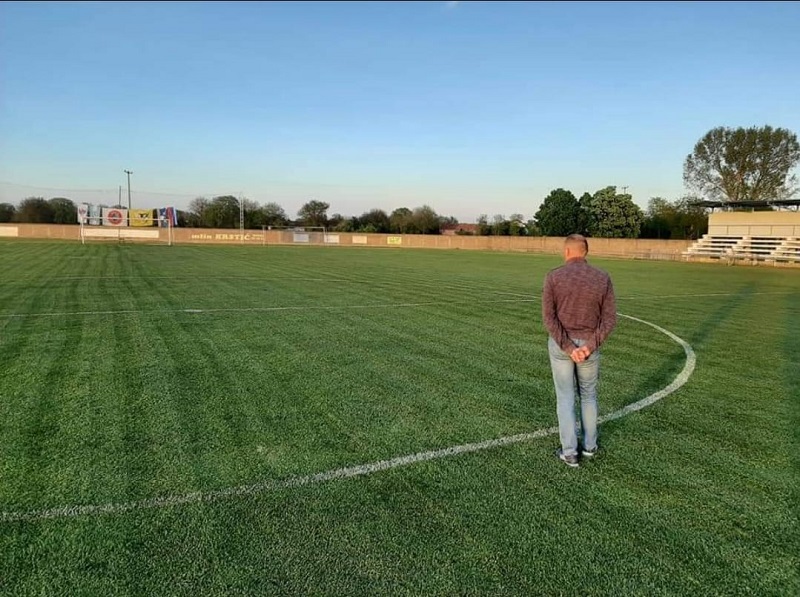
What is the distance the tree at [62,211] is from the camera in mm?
80688

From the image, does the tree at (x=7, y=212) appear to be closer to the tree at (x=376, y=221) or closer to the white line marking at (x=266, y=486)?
the tree at (x=376, y=221)

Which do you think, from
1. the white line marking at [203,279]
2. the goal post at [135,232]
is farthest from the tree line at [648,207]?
the white line marking at [203,279]

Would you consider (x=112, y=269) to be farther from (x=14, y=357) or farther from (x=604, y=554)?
(x=604, y=554)

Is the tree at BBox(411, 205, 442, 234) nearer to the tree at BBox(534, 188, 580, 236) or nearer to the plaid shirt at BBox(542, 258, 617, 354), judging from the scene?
the tree at BBox(534, 188, 580, 236)

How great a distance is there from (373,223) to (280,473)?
304 feet

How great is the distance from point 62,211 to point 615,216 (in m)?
82.0

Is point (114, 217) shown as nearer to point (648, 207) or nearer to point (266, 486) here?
point (266, 486)

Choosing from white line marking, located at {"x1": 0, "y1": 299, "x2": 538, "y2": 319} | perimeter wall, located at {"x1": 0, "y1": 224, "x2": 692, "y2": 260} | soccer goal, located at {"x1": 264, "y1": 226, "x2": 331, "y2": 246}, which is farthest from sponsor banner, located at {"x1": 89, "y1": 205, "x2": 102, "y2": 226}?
white line marking, located at {"x1": 0, "y1": 299, "x2": 538, "y2": 319}

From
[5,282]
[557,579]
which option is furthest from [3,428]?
[5,282]

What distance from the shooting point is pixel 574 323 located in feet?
12.2

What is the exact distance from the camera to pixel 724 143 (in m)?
58.2

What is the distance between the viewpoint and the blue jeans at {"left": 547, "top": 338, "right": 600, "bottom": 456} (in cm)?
382

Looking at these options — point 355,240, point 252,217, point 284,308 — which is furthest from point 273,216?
point 284,308

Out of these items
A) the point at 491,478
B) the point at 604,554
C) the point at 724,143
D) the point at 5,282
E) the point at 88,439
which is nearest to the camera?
the point at 604,554
